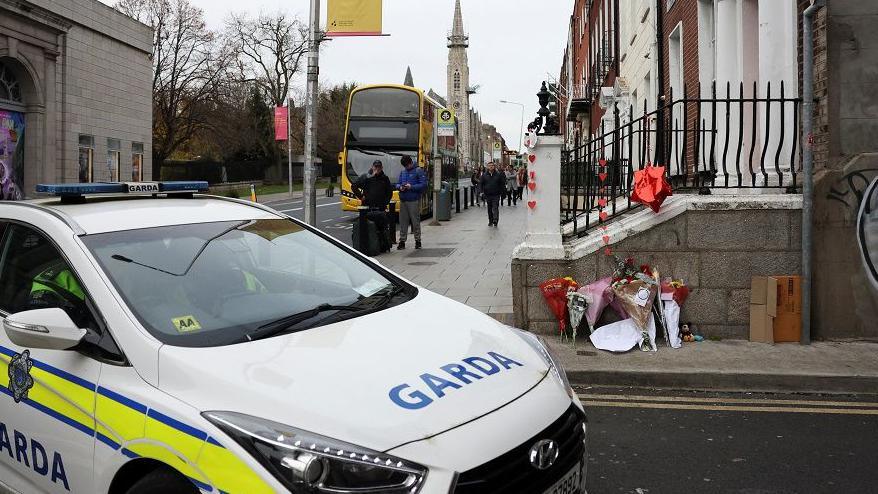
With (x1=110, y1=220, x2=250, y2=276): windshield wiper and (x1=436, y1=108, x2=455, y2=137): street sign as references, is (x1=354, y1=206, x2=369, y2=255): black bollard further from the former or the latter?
(x1=436, y1=108, x2=455, y2=137): street sign

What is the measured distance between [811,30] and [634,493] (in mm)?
5064

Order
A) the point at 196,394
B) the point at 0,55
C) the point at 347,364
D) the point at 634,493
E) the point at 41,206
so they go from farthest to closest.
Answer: the point at 0,55
the point at 634,493
the point at 41,206
the point at 347,364
the point at 196,394

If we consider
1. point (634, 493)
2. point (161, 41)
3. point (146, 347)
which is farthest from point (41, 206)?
point (161, 41)

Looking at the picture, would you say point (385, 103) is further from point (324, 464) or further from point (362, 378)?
point (324, 464)

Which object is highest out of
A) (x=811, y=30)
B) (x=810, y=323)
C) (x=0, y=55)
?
(x=0, y=55)

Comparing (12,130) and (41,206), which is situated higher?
(12,130)

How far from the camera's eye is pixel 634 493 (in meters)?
3.88

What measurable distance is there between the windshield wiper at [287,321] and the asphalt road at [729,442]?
169 centimetres

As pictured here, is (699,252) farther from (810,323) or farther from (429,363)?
(429,363)

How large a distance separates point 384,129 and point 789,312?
57.1 ft

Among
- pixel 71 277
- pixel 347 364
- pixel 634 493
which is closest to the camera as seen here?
pixel 347 364

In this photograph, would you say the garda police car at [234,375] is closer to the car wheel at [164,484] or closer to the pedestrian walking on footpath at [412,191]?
the car wheel at [164,484]

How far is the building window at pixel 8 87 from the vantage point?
2003cm

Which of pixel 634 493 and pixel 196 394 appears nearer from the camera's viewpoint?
pixel 196 394
